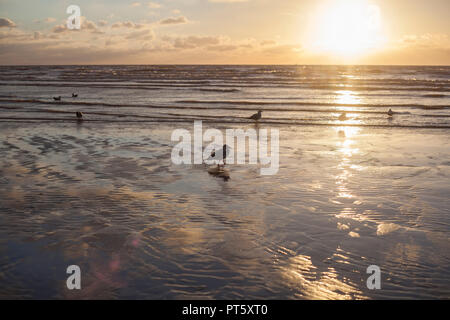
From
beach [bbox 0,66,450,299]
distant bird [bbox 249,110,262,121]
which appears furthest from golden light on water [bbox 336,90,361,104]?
beach [bbox 0,66,450,299]

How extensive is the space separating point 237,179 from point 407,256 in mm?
4277

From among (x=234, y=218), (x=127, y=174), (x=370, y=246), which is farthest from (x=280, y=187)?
(x=127, y=174)

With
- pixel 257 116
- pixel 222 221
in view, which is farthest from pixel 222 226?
pixel 257 116

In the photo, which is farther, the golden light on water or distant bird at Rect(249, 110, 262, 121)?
the golden light on water

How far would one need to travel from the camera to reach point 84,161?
33.0 ft

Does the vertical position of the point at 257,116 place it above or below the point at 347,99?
below

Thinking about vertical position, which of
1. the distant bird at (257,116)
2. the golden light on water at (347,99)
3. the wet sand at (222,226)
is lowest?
the wet sand at (222,226)

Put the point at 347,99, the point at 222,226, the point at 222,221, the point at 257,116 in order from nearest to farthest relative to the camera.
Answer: the point at 222,226
the point at 222,221
the point at 257,116
the point at 347,99

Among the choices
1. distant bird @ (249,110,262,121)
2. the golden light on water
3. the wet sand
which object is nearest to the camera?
the wet sand

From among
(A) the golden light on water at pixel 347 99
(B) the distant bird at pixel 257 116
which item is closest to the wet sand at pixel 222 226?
(B) the distant bird at pixel 257 116

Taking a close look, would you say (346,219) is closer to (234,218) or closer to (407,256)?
(407,256)

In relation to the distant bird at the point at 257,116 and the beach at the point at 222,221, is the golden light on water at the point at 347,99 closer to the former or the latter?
the distant bird at the point at 257,116

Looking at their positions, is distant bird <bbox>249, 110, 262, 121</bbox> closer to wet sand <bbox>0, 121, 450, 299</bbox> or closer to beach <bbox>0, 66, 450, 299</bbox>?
beach <bbox>0, 66, 450, 299</bbox>

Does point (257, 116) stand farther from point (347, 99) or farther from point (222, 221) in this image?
point (347, 99)
